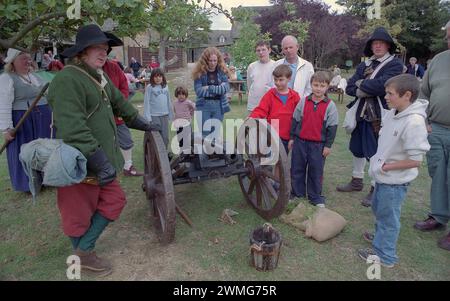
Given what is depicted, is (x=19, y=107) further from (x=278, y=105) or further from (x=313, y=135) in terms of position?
(x=313, y=135)

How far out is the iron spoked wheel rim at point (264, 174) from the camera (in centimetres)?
328

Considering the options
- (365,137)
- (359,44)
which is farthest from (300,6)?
(365,137)

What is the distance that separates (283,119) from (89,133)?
2213 millimetres

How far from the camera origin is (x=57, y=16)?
261cm

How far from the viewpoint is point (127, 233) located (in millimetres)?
3469

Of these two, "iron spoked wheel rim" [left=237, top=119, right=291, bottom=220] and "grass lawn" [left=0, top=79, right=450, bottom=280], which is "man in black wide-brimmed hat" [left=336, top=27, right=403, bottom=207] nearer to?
"grass lawn" [left=0, top=79, right=450, bottom=280]

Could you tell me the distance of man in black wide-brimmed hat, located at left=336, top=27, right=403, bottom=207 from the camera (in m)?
3.73

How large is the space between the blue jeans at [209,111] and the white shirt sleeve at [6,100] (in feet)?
7.44

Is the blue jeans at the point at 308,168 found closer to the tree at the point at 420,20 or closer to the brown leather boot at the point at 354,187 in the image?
the brown leather boot at the point at 354,187

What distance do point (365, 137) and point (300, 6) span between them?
21.9 metres

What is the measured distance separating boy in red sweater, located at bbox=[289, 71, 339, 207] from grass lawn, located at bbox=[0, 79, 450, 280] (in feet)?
1.43

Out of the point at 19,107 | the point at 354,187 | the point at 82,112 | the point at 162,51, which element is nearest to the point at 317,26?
the point at 162,51

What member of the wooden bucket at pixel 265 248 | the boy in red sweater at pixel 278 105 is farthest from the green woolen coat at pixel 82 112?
the boy in red sweater at pixel 278 105

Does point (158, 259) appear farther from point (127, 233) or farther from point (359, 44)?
point (359, 44)
